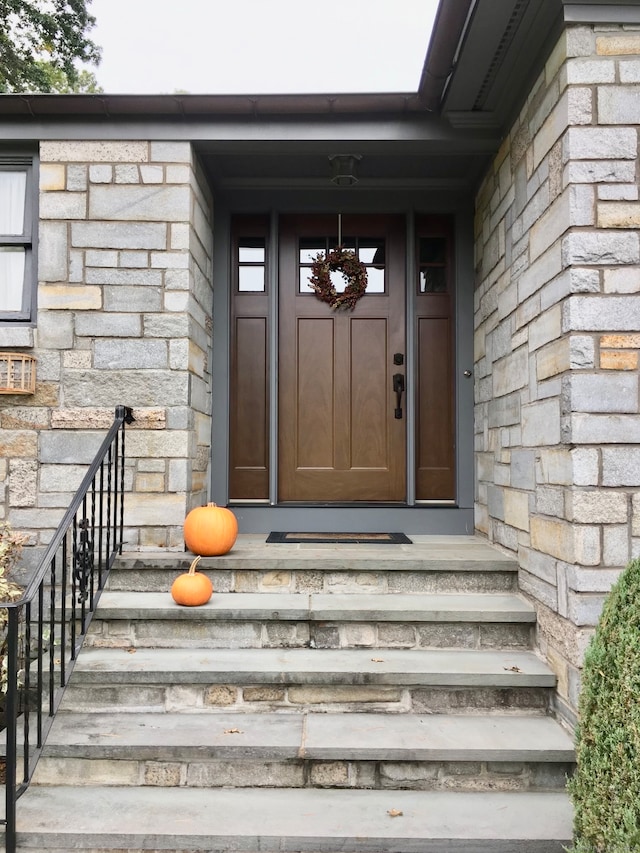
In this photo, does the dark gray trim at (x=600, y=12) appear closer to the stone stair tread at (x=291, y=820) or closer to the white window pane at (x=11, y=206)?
the white window pane at (x=11, y=206)

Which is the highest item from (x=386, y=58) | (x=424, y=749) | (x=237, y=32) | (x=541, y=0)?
(x=237, y=32)

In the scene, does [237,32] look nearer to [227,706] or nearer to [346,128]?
[346,128]

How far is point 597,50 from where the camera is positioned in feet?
8.43

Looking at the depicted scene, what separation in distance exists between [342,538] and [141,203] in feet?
7.43

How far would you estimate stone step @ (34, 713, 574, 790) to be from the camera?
2.30m

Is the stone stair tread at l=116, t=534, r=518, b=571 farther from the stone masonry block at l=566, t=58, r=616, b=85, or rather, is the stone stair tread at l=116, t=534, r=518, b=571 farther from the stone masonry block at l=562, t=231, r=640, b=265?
the stone masonry block at l=566, t=58, r=616, b=85

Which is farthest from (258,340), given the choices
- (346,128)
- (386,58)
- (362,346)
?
(386,58)

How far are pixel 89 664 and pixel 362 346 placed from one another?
8.45 feet

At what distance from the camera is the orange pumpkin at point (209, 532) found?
3205 mm

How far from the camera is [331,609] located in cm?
287

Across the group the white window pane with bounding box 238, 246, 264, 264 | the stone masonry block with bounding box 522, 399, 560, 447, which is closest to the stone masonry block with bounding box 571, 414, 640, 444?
the stone masonry block with bounding box 522, 399, 560, 447

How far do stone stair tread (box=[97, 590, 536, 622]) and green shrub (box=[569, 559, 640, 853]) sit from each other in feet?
3.13

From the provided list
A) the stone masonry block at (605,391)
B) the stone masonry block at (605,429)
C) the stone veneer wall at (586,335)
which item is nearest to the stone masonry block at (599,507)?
the stone veneer wall at (586,335)

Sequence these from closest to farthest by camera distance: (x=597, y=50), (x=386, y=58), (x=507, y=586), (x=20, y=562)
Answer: (x=597, y=50), (x=507, y=586), (x=20, y=562), (x=386, y=58)
